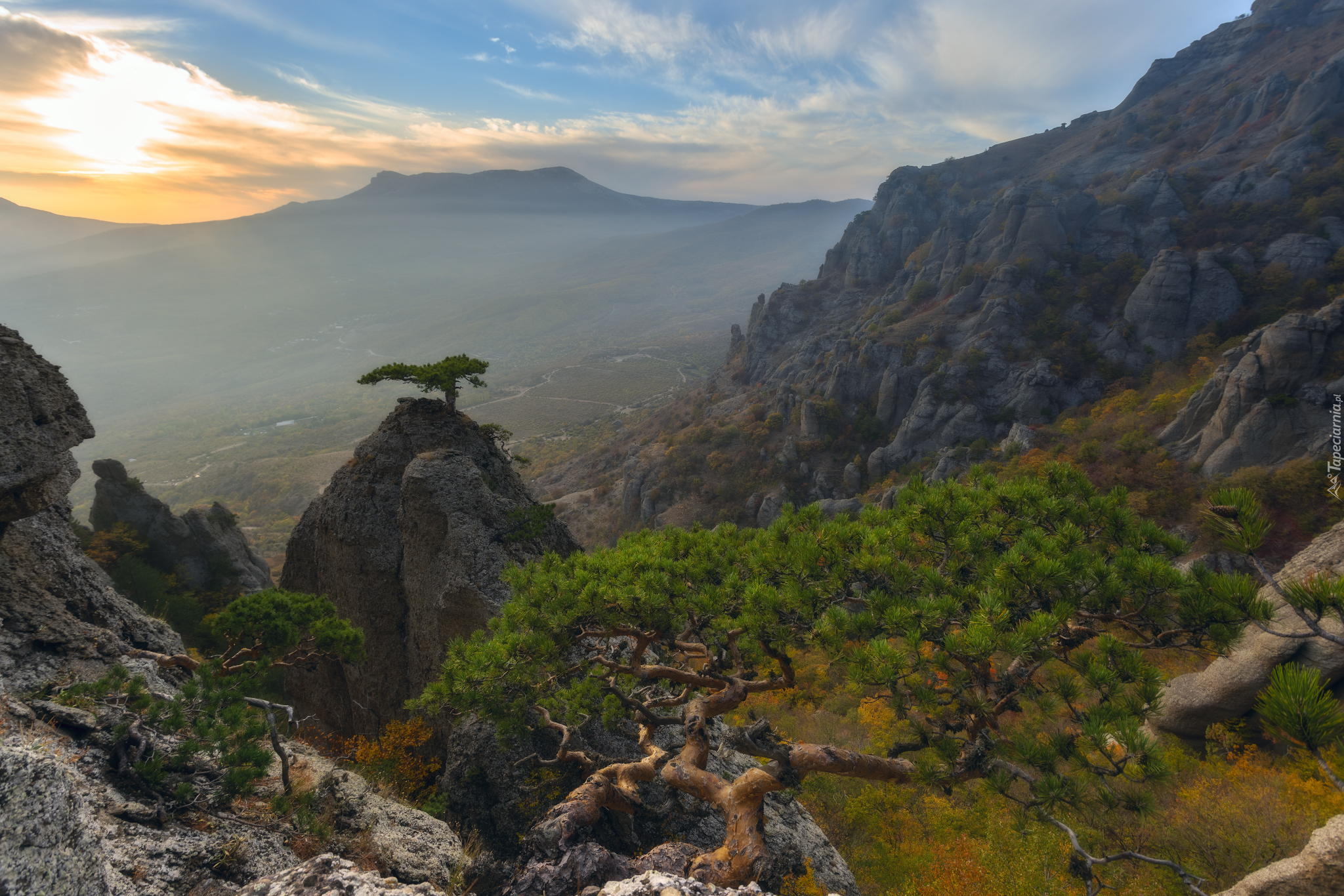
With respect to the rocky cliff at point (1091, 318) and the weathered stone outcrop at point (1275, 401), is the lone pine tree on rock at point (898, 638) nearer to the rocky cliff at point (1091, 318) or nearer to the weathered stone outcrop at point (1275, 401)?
the weathered stone outcrop at point (1275, 401)

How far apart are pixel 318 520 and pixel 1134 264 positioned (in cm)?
9101

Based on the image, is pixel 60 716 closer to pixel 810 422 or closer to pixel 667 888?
pixel 667 888

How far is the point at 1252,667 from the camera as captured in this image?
15688 mm

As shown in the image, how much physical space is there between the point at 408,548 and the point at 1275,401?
51419 millimetres

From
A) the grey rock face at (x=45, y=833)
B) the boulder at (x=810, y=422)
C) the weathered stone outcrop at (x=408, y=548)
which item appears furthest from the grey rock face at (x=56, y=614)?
the boulder at (x=810, y=422)

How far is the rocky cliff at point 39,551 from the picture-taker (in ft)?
29.7

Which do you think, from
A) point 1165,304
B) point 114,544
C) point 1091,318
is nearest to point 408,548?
point 114,544

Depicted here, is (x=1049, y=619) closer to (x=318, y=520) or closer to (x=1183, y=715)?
(x=1183, y=715)

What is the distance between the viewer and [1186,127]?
88188 mm

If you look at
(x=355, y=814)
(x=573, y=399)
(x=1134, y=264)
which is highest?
(x=1134, y=264)

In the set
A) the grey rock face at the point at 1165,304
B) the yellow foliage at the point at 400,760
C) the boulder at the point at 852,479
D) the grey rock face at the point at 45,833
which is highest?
the grey rock face at the point at 1165,304

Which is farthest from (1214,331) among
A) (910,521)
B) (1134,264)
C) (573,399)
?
(573,399)

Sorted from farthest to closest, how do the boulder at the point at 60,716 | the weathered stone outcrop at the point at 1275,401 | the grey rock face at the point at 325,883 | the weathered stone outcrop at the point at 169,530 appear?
the weathered stone outcrop at the point at 169,530
the weathered stone outcrop at the point at 1275,401
the boulder at the point at 60,716
the grey rock face at the point at 325,883

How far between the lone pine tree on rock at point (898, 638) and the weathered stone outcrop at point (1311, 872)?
53cm
